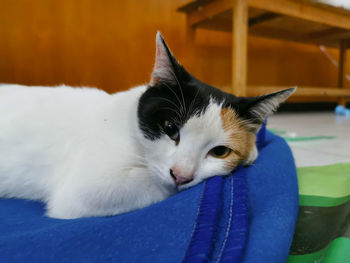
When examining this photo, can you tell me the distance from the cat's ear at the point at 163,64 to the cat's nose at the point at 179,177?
282 millimetres

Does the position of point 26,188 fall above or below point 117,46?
below

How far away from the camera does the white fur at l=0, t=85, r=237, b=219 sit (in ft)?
2.25

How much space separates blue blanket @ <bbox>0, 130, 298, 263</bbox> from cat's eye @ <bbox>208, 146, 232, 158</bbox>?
0.07m

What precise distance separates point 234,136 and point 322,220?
0.97ft

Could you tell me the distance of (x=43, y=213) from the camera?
2.53ft

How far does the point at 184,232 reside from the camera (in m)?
0.54

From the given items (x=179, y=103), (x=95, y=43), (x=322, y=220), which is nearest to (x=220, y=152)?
(x=179, y=103)

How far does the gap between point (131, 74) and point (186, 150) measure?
253 cm

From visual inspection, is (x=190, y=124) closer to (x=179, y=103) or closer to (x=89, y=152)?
(x=179, y=103)

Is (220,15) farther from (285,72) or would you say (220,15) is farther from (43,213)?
(43,213)

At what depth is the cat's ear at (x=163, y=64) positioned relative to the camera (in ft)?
2.38

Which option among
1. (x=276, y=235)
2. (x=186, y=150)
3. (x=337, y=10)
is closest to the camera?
(x=276, y=235)

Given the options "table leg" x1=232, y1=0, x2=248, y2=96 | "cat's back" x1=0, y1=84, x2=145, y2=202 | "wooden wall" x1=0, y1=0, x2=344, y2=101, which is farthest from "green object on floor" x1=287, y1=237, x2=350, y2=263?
"wooden wall" x1=0, y1=0, x2=344, y2=101

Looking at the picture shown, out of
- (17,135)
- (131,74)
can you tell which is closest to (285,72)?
(131,74)
